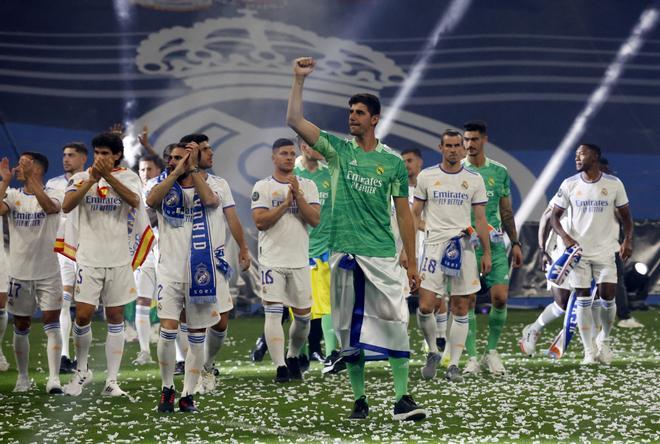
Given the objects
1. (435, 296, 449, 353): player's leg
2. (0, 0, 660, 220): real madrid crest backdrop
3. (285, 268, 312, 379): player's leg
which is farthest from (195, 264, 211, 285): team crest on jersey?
(0, 0, 660, 220): real madrid crest backdrop

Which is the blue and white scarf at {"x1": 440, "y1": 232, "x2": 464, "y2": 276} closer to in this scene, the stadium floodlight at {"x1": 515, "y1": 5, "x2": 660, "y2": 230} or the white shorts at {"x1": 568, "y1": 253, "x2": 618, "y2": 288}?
the white shorts at {"x1": 568, "y1": 253, "x2": 618, "y2": 288}

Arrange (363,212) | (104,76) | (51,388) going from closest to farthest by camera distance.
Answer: (363,212) → (51,388) → (104,76)

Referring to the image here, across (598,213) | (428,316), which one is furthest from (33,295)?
(598,213)

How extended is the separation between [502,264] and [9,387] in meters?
4.80

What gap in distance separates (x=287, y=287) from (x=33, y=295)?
2.33 m

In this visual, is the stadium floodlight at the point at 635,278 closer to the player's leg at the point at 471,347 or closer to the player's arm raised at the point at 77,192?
the player's leg at the point at 471,347

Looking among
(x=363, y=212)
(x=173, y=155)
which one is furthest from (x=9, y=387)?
(x=363, y=212)

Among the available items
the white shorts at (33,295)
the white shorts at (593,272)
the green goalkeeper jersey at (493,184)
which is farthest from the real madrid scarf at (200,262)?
the white shorts at (593,272)

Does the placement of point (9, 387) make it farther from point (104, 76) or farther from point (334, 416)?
point (104, 76)

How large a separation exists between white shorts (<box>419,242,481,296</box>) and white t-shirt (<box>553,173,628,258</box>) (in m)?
1.85

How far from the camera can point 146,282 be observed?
527 inches

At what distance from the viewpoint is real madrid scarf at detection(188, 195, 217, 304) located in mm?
9391

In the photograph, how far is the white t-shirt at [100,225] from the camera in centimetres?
1010

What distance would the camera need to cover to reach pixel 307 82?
2023 centimetres
